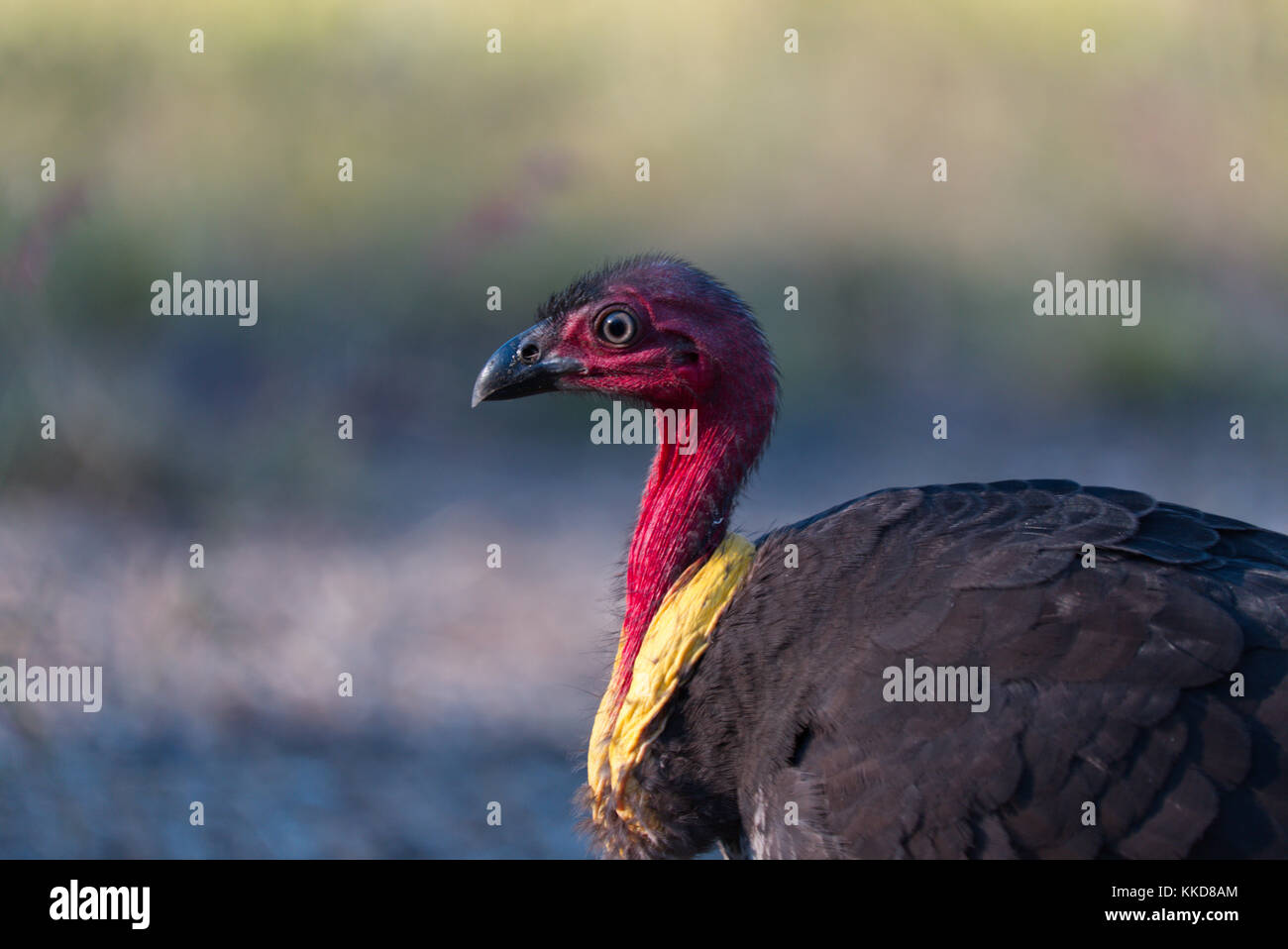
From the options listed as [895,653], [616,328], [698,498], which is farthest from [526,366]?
[895,653]

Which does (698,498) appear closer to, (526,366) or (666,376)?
(666,376)

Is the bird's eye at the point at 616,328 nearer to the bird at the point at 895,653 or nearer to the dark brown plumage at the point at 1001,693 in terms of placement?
the bird at the point at 895,653

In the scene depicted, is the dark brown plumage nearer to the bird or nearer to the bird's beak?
the bird

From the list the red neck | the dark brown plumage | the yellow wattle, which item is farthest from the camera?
the red neck

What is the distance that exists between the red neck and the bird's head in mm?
49

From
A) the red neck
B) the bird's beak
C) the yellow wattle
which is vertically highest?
the bird's beak

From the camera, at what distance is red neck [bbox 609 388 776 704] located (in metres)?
3.47

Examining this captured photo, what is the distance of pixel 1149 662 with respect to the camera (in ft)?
9.30

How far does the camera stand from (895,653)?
9.75 ft

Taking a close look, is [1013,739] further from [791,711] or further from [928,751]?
[791,711]

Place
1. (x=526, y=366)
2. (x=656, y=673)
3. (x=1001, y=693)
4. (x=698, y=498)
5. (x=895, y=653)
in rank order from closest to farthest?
(x=1001, y=693), (x=895, y=653), (x=656, y=673), (x=698, y=498), (x=526, y=366)

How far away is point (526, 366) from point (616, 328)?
0.95 feet

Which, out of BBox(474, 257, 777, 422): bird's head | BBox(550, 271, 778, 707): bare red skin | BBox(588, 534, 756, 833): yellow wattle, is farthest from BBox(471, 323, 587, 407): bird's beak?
BBox(588, 534, 756, 833): yellow wattle
